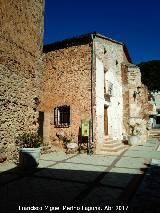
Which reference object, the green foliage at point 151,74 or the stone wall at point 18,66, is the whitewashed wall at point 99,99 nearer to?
the stone wall at point 18,66

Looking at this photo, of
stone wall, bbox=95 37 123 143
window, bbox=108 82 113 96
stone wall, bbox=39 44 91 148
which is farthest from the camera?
window, bbox=108 82 113 96

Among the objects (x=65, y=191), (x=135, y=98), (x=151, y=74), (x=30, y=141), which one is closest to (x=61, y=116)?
(x=30, y=141)

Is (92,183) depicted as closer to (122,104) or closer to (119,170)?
(119,170)

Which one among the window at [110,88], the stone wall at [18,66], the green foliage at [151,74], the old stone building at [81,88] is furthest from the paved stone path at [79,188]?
the green foliage at [151,74]

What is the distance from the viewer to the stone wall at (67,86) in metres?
12.6

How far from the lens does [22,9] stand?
9.83 m

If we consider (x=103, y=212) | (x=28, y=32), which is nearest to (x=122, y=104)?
(x=28, y=32)

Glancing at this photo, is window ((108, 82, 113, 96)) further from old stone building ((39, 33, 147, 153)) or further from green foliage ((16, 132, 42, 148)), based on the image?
green foliage ((16, 132, 42, 148))

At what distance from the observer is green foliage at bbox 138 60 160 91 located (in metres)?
43.8

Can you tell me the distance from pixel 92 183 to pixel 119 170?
1.95m

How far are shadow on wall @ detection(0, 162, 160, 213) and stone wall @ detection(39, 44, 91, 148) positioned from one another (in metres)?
5.38

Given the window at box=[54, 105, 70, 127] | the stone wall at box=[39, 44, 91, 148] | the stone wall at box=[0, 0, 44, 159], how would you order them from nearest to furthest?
1. the stone wall at box=[0, 0, 44, 159]
2. the stone wall at box=[39, 44, 91, 148]
3. the window at box=[54, 105, 70, 127]

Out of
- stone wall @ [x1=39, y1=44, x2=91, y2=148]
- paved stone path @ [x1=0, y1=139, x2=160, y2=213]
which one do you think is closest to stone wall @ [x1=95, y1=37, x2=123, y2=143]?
stone wall @ [x1=39, y1=44, x2=91, y2=148]

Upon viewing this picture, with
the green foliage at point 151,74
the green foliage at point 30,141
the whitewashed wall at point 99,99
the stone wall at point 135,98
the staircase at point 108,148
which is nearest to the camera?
the green foliage at point 30,141
